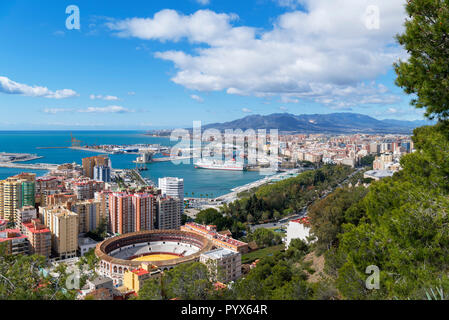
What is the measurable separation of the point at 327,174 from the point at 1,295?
15.2 metres

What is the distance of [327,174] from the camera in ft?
50.9

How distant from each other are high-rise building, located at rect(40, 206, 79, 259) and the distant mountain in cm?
3524

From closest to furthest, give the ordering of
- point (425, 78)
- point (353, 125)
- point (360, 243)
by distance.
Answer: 1. point (425, 78)
2. point (360, 243)
3. point (353, 125)

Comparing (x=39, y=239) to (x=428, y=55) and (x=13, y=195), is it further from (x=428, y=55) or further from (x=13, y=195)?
(x=428, y=55)

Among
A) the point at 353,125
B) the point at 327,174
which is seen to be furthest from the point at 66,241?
the point at 353,125

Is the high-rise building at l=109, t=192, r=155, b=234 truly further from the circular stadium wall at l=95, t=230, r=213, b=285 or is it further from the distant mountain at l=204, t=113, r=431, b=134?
the distant mountain at l=204, t=113, r=431, b=134

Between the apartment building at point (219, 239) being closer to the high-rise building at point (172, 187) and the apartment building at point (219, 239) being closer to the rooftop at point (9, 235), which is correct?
the rooftop at point (9, 235)

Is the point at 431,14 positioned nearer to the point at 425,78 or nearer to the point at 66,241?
the point at 425,78

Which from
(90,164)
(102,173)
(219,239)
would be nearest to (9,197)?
(219,239)

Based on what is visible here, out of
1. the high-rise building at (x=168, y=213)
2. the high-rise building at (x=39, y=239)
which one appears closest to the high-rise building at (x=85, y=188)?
the high-rise building at (x=168, y=213)

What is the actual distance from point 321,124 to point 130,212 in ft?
188

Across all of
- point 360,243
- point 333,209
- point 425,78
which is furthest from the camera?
point 333,209

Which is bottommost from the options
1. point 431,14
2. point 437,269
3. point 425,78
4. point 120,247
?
point 120,247

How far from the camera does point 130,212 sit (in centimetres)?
792
